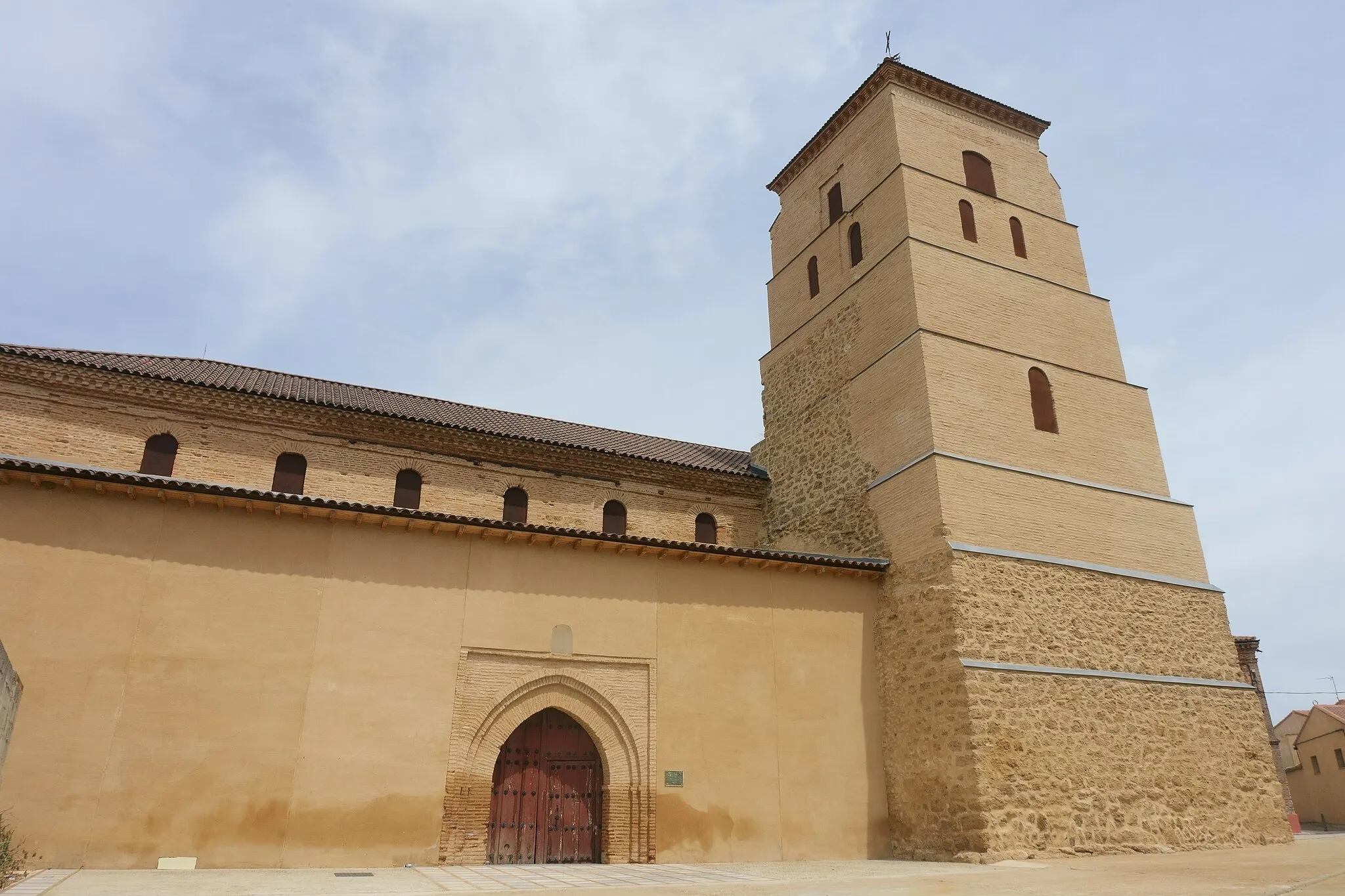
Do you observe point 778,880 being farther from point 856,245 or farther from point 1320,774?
point 1320,774

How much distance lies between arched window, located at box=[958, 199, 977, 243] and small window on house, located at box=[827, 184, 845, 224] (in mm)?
2543

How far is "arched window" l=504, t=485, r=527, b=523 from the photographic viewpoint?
16.3 meters

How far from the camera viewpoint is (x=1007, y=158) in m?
18.8

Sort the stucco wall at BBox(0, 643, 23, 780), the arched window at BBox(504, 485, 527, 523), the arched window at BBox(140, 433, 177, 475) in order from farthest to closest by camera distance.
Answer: the arched window at BBox(504, 485, 527, 523)
the arched window at BBox(140, 433, 177, 475)
the stucco wall at BBox(0, 643, 23, 780)

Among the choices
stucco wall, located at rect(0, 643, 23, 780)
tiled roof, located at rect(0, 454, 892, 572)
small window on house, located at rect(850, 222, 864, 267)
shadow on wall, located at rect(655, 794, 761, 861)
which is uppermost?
small window on house, located at rect(850, 222, 864, 267)

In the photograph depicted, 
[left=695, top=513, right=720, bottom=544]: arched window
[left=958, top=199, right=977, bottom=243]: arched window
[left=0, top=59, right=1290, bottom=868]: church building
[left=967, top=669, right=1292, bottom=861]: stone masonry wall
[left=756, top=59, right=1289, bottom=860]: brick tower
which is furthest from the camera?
[left=695, top=513, right=720, bottom=544]: arched window

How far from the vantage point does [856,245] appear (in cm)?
1784

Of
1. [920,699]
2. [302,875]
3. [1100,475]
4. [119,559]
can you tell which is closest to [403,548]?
[119,559]

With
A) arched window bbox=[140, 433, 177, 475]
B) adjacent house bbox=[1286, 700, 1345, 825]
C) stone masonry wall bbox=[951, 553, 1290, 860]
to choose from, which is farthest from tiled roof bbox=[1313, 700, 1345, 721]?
arched window bbox=[140, 433, 177, 475]

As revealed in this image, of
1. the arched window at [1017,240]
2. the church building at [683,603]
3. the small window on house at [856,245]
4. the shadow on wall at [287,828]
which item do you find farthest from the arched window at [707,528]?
the shadow on wall at [287,828]

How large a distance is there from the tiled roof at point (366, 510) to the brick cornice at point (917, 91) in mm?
10235

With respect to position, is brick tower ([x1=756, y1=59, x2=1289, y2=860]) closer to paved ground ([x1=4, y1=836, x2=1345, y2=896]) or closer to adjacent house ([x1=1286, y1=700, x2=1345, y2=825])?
paved ground ([x1=4, y1=836, x2=1345, y2=896])

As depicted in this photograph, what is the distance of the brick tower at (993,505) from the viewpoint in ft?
41.0

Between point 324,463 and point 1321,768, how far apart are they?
38.9 m
